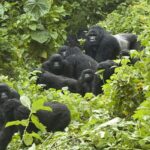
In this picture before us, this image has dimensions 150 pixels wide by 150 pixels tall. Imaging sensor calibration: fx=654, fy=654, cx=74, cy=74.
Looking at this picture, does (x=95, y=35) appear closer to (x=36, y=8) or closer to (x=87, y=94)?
(x=36, y=8)

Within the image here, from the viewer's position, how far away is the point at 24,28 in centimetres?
Answer: 1456

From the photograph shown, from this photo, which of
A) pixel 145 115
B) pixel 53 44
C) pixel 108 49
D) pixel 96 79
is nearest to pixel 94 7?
pixel 53 44

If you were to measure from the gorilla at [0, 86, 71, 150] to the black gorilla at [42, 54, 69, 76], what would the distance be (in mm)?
4487

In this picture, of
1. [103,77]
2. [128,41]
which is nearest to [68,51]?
[128,41]

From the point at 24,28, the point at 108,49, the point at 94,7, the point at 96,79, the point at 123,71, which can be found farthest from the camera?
the point at 94,7

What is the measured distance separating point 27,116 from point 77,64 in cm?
536

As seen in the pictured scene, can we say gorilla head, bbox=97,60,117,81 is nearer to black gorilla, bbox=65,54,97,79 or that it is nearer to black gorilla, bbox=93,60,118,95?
black gorilla, bbox=93,60,118,95

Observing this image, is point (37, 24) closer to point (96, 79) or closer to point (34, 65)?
point (34, 65)

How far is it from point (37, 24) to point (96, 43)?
1768mm

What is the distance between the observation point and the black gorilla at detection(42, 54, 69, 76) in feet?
40.4

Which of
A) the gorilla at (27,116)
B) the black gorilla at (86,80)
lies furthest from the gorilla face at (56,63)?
the gorilla at (27,116)

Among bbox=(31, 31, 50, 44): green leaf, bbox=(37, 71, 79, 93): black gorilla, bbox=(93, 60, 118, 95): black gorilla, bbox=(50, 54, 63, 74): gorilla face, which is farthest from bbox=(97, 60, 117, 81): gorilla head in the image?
bbox=(31, 31, 50, 44): green leaf

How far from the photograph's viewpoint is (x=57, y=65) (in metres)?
12.3

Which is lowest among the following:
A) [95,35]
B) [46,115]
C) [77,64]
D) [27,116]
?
[77,64]
